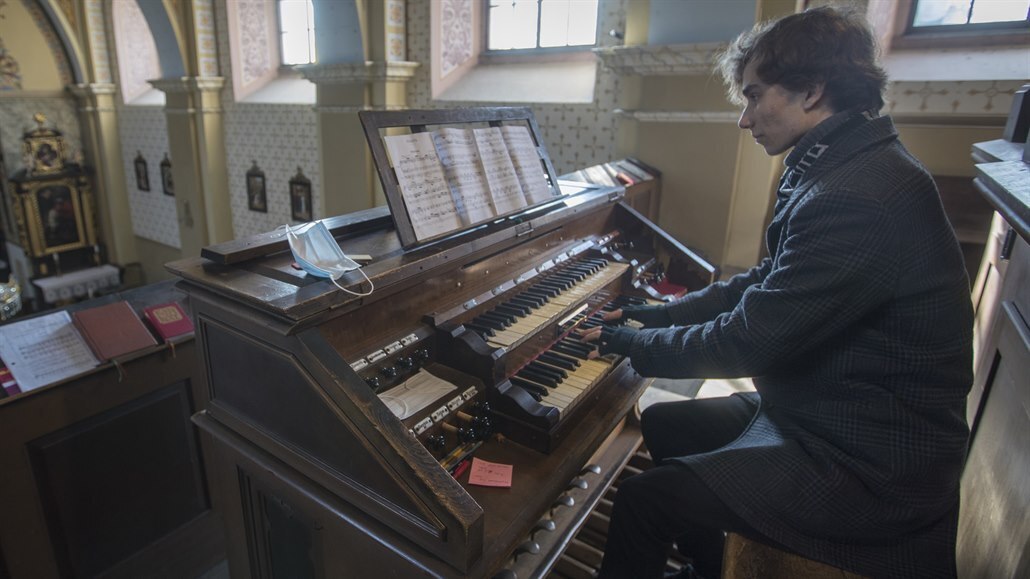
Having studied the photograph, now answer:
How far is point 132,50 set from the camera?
348 inches

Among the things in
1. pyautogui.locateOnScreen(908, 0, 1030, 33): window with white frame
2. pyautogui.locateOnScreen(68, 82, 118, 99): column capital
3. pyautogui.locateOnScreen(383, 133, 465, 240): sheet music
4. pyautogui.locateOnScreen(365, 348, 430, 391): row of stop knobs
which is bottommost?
pyautogui.locateOnScreen(365, 348, 430, 391): row of stop knobs

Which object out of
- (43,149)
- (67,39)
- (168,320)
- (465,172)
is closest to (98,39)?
(67,39)

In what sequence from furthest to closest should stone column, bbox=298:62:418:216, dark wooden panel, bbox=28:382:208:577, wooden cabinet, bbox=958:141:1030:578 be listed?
stone column, bbox=298:62:418:216 < dark wooden panel, bbox=28:382:208:577 < wooden cabinet, bbox=958:141:1030:578

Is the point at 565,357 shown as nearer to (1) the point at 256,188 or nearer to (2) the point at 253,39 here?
(1) the point at 256,188

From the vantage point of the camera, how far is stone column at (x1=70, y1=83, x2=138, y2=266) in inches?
356

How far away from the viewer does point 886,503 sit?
1.28 metres

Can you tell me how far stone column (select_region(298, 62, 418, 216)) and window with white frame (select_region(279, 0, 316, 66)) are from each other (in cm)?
160

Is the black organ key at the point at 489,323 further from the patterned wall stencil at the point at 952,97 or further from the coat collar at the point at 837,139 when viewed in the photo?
the patterned wall stencil at the point at 952,97

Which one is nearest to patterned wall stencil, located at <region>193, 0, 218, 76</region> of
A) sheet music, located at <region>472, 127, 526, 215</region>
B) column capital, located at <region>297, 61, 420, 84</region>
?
column capital, located at <region>297, 61, 420, 84</region>

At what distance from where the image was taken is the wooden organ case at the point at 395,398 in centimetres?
125

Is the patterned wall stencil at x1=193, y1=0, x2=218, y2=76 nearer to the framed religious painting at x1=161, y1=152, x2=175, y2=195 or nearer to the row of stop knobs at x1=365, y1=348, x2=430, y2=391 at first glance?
the framed religious painting at x1=161, y1=152, x2=175, y2=195

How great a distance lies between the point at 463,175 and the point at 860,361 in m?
1.21

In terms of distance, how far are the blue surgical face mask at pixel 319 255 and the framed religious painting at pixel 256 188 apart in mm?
6313

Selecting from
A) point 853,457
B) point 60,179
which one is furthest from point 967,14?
point 60,179
